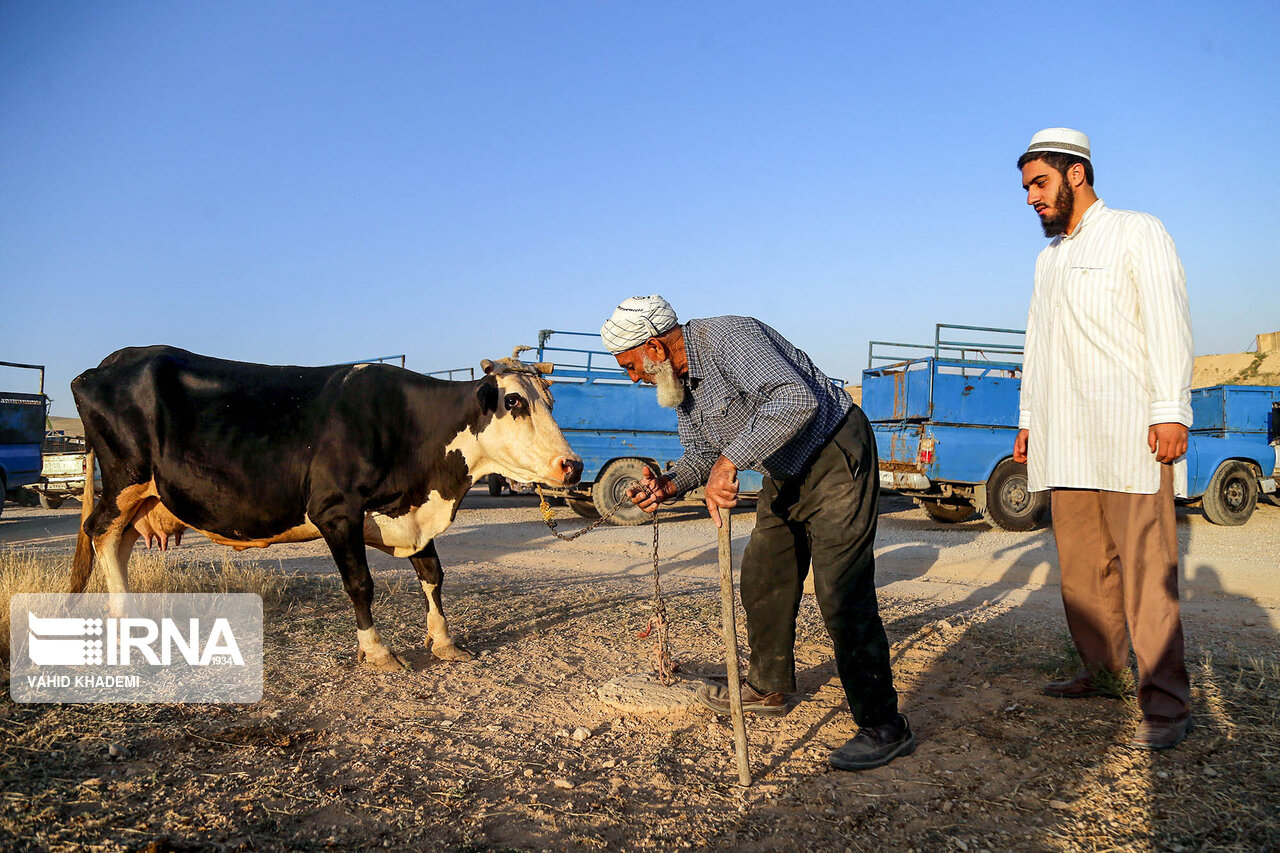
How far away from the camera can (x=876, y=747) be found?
3316mm

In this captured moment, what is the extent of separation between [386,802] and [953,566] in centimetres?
771

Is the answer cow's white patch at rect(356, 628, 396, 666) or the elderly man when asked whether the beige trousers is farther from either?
cow's white patch at rect(356, 628, 396, 666)

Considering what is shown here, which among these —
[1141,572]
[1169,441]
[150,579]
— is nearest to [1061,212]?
[1169,441]

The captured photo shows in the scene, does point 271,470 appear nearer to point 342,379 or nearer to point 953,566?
point 342,379

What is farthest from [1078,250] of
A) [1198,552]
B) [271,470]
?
[1198,552]

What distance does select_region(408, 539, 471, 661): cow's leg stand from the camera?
4832 mm

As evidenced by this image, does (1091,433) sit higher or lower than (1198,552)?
higher

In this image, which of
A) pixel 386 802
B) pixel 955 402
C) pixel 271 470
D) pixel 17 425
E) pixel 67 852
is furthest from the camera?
pixel 17 425

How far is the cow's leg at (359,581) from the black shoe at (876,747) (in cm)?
243

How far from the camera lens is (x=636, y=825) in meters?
2.82

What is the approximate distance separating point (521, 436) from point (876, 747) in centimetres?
262

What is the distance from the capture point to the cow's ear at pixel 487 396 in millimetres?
5008

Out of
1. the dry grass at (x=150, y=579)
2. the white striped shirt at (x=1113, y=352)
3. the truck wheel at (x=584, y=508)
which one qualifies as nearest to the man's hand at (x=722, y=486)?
the white striped shirt at (x=1113, y=352)

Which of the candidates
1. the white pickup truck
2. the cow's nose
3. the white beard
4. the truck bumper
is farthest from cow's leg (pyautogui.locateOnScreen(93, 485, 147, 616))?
the white pickup truck
